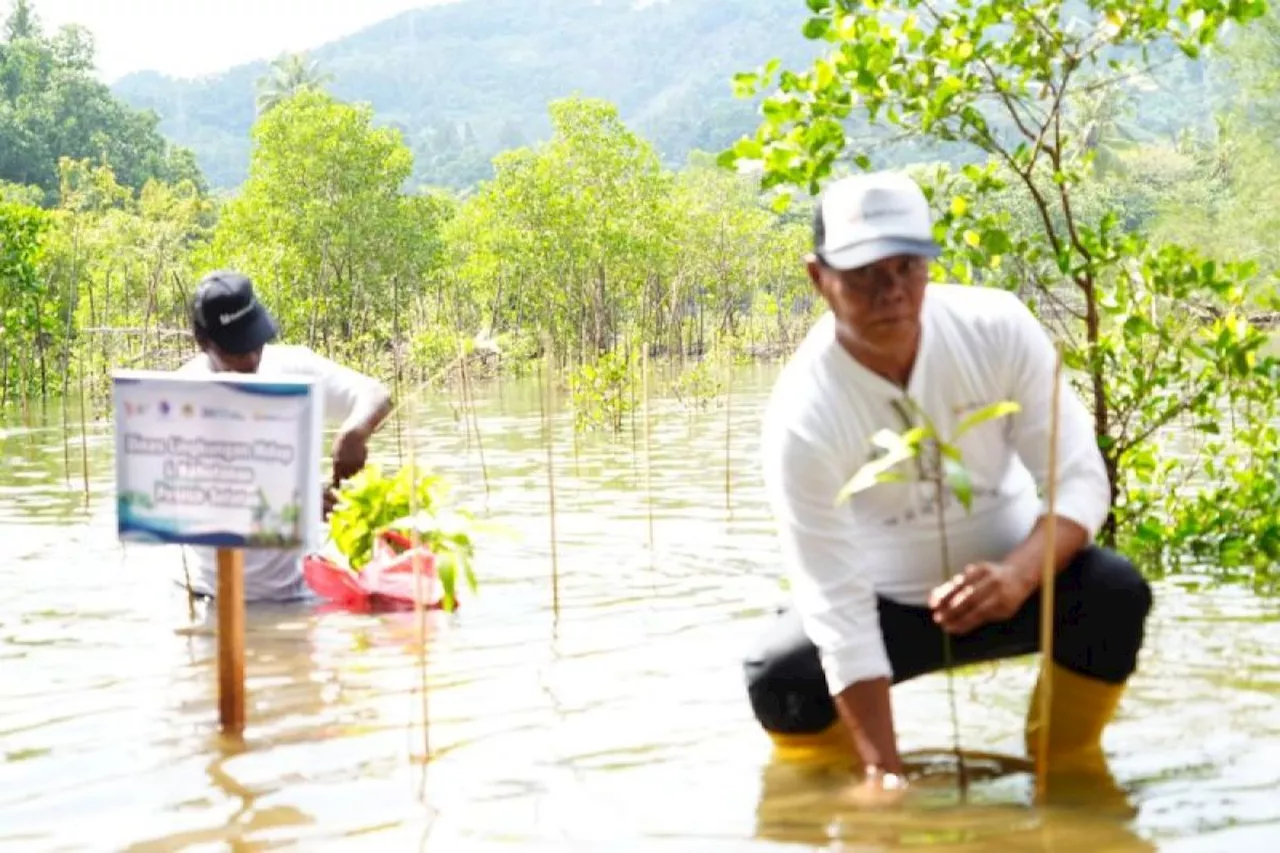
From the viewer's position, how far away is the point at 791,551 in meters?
3.50

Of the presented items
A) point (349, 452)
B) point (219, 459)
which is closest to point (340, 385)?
point (349, 452)

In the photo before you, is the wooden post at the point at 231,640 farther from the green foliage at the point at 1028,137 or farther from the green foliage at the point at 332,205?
the green foliage at the point at 332,205

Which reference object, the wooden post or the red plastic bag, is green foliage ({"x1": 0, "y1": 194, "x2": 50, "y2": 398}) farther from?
the wooden post

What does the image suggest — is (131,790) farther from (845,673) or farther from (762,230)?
(762,230)

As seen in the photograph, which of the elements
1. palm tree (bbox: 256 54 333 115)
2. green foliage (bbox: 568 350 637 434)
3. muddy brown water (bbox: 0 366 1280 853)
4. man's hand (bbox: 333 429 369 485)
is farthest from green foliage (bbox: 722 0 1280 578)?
palm tree (bbox: 256 54 333 115)

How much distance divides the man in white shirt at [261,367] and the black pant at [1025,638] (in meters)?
1.98

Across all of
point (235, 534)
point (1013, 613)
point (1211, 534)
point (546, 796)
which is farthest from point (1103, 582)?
point (1211, 534)

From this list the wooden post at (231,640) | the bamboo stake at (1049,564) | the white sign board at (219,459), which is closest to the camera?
the bamboo stake at (1049,564)

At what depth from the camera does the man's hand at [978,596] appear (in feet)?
10.7

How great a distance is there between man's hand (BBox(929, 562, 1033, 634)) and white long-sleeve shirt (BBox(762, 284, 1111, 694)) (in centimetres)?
19

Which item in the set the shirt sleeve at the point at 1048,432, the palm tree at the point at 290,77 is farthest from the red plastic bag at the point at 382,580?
the palm tree at the point at 290,77

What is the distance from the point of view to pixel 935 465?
347 centimetres

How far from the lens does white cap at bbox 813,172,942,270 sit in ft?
10.5

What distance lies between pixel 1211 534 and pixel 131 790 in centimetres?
439
